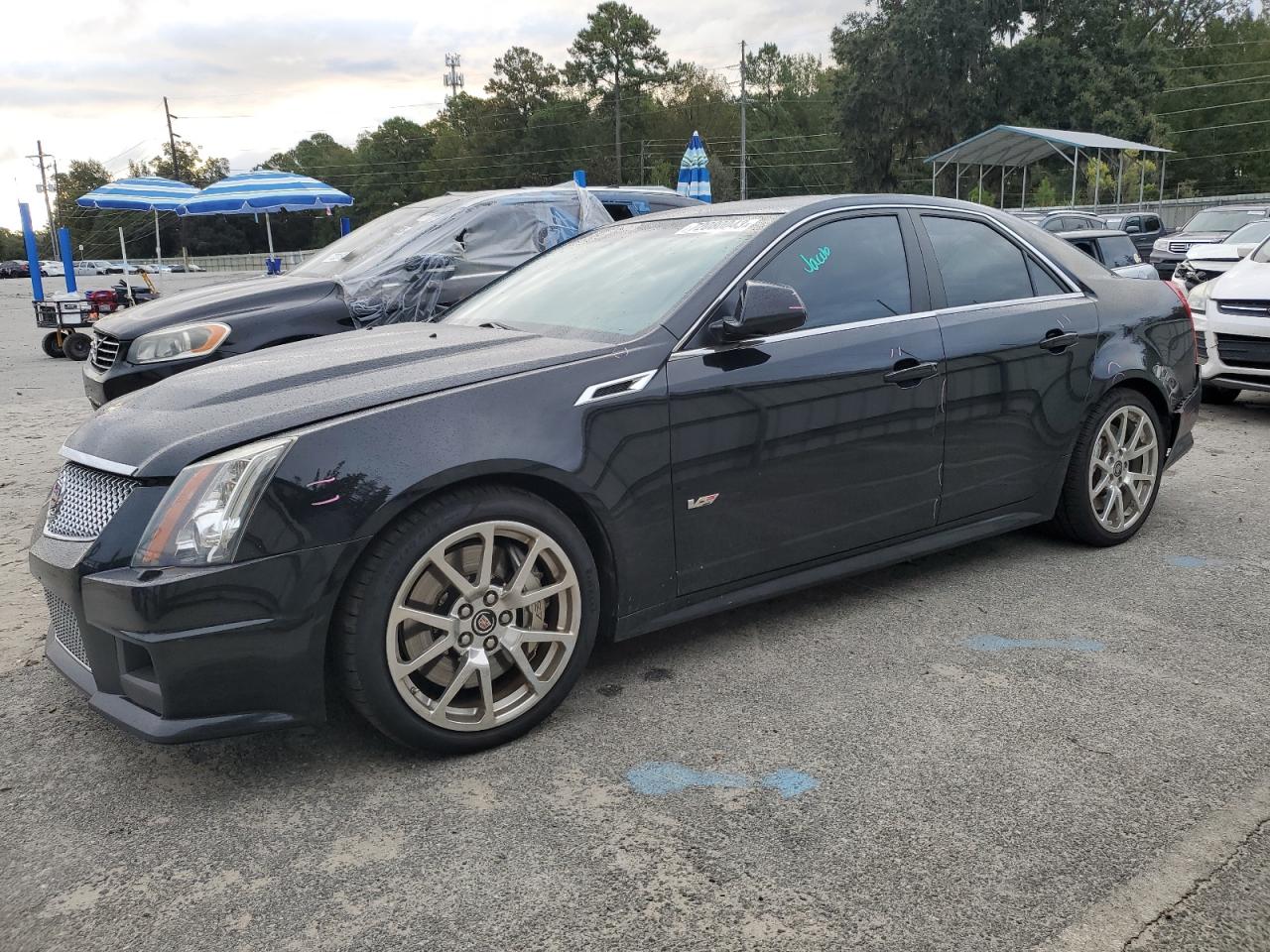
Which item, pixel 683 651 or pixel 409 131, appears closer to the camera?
pixel 683 651

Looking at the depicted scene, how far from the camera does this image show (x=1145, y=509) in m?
4.84

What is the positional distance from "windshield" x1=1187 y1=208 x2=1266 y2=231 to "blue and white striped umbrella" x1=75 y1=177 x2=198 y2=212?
20045mm

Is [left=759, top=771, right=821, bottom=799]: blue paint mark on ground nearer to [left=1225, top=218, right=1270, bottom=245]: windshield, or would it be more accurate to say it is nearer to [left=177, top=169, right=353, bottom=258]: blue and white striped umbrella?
[left=1225, top=218, right=1270, bottom=245]: windshield

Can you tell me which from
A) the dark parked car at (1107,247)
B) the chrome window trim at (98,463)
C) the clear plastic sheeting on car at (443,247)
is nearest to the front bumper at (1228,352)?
the dark parked car at (1107,247)

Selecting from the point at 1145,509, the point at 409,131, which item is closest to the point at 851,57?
the point at 409,131

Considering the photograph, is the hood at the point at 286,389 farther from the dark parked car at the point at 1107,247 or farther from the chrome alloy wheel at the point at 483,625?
the dark parked car at the point at 1107,247

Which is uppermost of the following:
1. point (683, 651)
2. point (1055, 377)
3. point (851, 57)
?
point (851, 57)

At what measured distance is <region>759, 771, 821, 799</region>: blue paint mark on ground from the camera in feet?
8.86

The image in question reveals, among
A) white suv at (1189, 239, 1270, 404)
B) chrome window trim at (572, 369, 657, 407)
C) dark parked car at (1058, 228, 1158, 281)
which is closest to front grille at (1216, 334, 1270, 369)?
white suv at (1189, 239, 1270, 404)

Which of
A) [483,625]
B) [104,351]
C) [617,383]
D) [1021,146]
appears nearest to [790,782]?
[483,625]

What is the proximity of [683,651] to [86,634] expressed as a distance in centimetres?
189

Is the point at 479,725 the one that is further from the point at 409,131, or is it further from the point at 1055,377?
the point at 409,131

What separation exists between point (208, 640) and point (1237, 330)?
7.72 metres

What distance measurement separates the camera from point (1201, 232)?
2070 cm
